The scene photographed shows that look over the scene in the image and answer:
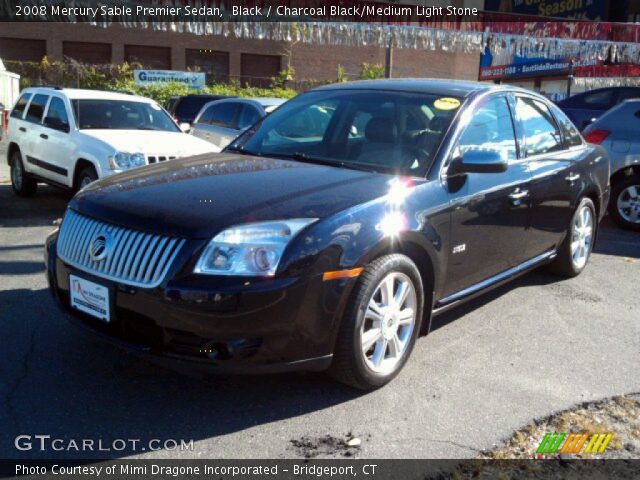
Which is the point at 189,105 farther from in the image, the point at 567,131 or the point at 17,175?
the point at 567,131

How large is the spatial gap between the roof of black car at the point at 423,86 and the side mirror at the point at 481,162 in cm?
64

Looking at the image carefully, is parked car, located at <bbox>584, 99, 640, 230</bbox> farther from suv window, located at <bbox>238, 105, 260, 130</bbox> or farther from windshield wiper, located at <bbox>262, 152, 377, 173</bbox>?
windshield wiper, located at <bbox>262, 152, 377, 173</bbox>

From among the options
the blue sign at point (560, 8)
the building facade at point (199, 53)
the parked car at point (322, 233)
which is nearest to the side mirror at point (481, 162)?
the parked car at point (322, 233)

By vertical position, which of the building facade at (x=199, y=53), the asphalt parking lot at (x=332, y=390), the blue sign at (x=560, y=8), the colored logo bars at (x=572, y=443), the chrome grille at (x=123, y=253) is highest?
the blue sign at (x=560, y=8)

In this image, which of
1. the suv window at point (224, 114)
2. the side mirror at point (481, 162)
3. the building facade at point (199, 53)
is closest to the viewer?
the side mirror at point (481, 162)

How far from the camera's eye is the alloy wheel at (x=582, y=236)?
5793 mm

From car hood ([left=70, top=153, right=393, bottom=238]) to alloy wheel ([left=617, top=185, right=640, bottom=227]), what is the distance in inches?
224

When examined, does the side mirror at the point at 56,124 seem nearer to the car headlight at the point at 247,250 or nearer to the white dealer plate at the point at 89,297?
the white dealer plate at the point at 89,297

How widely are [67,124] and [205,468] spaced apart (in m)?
6.90

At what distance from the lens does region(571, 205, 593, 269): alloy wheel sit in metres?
5.79

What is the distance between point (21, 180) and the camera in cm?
962

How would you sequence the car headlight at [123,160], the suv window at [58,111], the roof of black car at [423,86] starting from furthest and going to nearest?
the suv window at [58,111] → the car headlight at [123,160] → the roof of black car at [423,86]

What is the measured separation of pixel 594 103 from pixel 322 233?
11.1m

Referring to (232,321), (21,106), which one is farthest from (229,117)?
(232,321)
